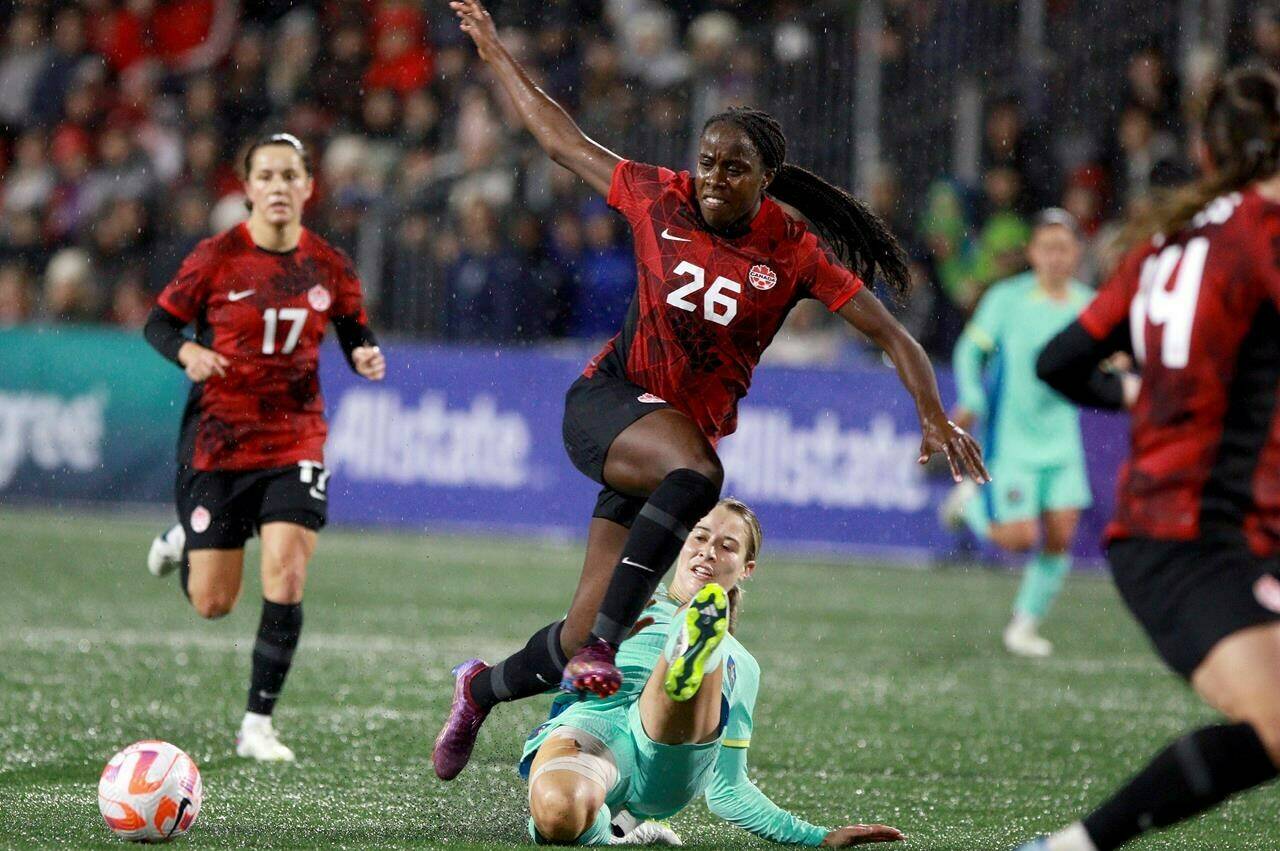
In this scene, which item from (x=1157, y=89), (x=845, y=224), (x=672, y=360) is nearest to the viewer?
(x=672, y=360)

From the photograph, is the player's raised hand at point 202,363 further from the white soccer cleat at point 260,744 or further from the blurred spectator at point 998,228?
the blurred spectator at point 998,228

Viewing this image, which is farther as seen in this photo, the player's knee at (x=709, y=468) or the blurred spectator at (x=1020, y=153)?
the blurred spectator at (x=1020, y=153)

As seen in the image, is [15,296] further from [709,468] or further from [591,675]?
[591,675]

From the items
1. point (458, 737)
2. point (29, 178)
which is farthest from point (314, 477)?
point (29, 178)

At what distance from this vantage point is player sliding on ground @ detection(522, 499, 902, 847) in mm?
4777

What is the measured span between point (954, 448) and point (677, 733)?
1089 millimetres

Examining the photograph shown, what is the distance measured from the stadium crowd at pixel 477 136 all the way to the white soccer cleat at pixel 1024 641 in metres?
3.47

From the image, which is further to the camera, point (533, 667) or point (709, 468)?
point (533, 667)

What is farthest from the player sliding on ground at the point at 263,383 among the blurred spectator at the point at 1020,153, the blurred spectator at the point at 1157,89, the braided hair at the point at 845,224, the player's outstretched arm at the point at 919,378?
the blurred spectator at the point at 1157,89

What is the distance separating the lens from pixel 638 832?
5.25 metres

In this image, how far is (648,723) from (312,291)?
2741 mm

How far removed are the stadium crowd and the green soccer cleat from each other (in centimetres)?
862

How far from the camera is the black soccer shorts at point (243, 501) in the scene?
6.81 meters

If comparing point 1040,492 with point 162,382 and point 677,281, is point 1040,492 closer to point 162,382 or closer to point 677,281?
point 677,281
